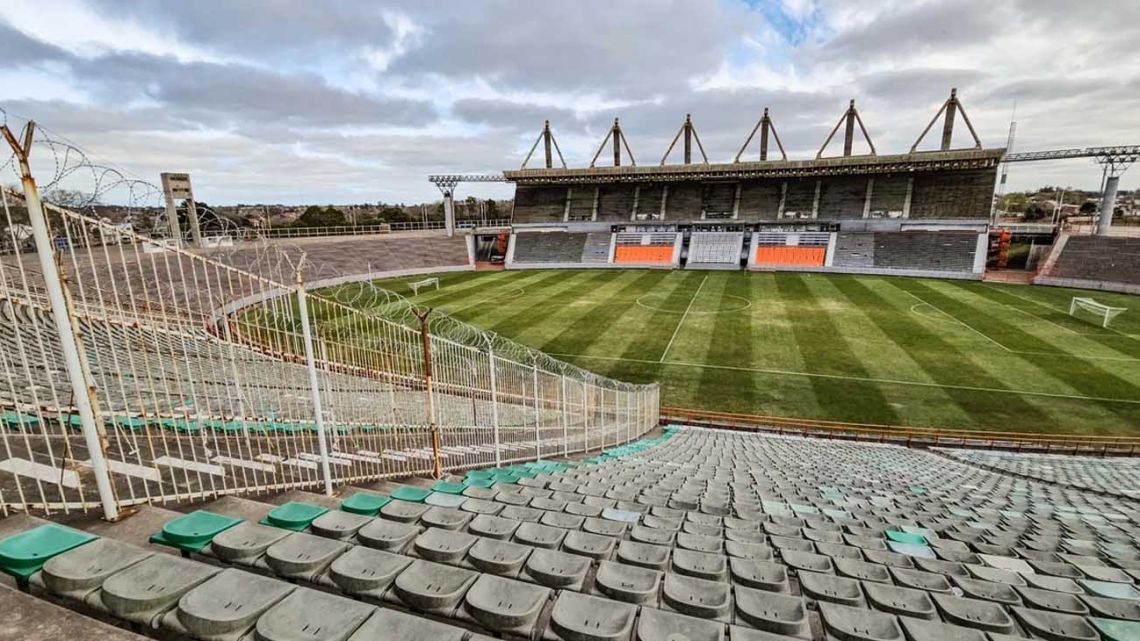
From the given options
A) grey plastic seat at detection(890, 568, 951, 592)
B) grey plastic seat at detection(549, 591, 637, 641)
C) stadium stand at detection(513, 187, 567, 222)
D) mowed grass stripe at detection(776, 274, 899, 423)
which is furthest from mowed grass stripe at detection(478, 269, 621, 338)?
grey plastic seat at detection(549, 591, 637, 641)

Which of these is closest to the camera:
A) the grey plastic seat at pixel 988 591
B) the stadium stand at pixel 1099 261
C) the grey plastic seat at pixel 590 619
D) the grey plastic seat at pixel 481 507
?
the grey plastic seat at pixel 590 619

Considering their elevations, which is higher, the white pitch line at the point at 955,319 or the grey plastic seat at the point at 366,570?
the grey plastic seat at the point at 366,570

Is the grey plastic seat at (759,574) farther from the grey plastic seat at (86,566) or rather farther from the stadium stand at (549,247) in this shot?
the stadium stand at (549,247)

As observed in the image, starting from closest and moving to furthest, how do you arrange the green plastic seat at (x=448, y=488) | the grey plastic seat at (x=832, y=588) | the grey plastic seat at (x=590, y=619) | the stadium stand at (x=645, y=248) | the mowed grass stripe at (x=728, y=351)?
the grey plastic seat at (x=590, y=619)
the grey plastic seat at (x=832, y=588)
the green plastic seat at (x=448, y=488)
the mowed grass stripe at (x=728, y=351)
the stadium stand at (x=645, y=248)

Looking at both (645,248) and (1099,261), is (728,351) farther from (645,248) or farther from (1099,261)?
(1099,261)

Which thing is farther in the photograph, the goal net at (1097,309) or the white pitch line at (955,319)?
the goal net at (1097,309)

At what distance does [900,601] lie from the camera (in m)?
3.06

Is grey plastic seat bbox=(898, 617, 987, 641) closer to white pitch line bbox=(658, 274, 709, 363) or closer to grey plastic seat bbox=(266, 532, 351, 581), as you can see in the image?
grey plastic seat bbox=(266, 532, 351, 581)

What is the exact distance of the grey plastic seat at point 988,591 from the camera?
133 inches

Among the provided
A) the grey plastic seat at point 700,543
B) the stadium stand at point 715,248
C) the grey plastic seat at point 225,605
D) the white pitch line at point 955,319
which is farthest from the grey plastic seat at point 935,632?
the stadium stand at point 715,248

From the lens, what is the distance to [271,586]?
8.13 ft

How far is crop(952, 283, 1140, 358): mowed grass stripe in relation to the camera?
21.6 metres

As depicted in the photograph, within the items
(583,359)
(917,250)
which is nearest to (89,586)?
(583,359)

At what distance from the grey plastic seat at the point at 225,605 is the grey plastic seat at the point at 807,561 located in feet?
11.2
